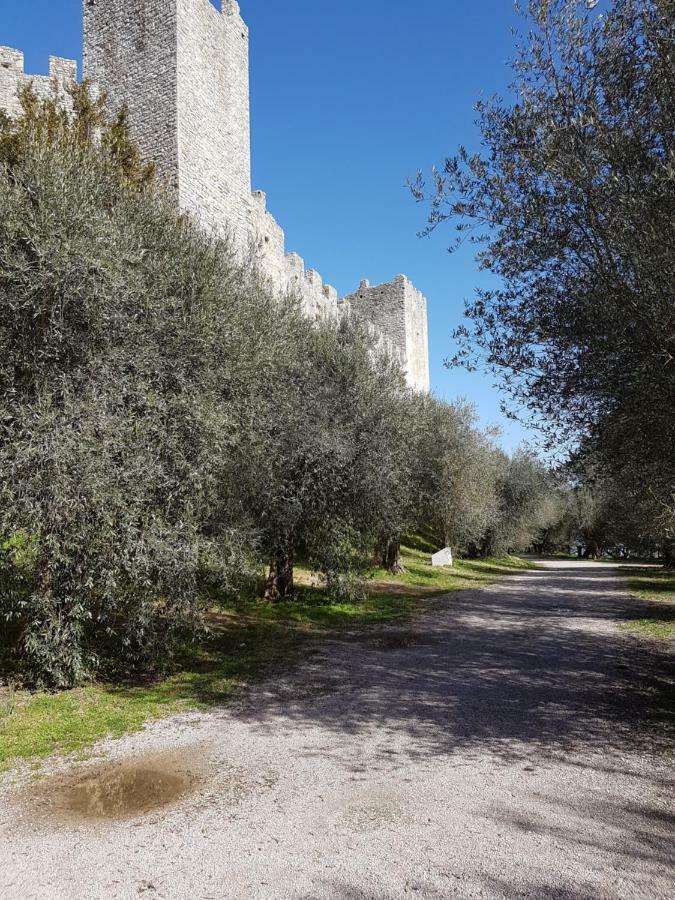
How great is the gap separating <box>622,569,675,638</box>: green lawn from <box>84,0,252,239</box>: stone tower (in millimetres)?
14041

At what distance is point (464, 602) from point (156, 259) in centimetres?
1258

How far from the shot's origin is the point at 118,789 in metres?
5.34

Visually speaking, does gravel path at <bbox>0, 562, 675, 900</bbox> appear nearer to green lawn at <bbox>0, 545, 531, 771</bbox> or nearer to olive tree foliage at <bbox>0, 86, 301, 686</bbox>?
green lawn at <bbox>0, 545, 531, 771</bbox>

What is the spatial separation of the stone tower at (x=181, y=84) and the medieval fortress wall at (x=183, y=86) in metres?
0.03

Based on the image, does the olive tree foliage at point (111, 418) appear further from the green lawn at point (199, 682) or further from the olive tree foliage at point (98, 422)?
the green lawn at point (199, 682)

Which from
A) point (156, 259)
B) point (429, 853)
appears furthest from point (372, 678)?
point (156, 259)

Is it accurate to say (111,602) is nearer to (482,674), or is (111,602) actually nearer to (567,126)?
(482,674)

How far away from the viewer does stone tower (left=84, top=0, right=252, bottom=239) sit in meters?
16.1

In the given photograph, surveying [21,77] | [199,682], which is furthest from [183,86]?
[199,682]

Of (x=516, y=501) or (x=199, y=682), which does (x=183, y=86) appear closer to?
(x=199, y=682)

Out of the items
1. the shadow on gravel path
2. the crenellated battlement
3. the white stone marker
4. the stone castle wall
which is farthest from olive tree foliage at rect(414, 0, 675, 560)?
the stone castle wall

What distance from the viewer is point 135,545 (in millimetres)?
7441

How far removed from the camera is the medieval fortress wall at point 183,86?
16047 mm

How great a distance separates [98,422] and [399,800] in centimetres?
518
